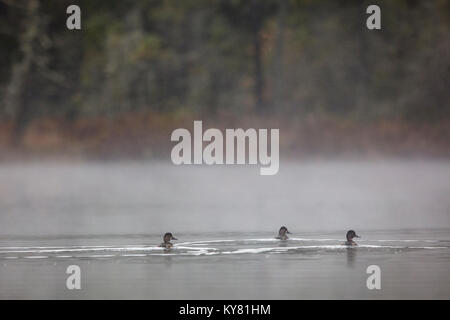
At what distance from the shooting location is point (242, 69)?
41188 mm

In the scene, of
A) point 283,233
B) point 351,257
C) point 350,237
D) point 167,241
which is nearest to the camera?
point 351,257

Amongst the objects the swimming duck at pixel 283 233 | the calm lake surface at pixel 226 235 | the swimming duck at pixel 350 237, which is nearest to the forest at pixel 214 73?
the calm lake surface at pixel 226 235

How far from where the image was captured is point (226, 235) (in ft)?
52.4

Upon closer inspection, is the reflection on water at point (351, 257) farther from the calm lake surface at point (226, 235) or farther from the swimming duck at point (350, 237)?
the swimming duck at point (350, 237)

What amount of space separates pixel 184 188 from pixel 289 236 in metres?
10.7

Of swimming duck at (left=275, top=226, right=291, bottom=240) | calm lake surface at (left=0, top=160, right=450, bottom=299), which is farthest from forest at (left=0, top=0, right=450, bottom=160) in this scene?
swimming duck at (left=275, top=226, right=291, bottom=240)

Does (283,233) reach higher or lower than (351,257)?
higher

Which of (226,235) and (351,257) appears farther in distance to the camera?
(226,235)

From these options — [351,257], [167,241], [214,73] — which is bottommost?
[351,257]

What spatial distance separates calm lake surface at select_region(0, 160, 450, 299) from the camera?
1171 centimetres

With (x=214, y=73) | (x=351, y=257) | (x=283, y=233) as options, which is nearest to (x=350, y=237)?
(x=351, y=257)

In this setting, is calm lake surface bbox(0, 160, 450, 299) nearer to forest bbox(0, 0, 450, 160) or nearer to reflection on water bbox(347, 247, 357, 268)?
reflection on water bbox(347, 247, 357, 268)

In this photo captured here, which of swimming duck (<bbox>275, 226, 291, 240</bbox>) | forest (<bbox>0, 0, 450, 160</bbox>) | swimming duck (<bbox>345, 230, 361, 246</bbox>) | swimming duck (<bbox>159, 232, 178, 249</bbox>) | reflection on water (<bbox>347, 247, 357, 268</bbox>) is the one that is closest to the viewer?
reflection on water (<bbox>347, 247, 357, 268</bbox>)

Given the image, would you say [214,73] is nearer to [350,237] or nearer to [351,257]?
[350,237]
